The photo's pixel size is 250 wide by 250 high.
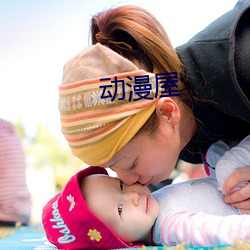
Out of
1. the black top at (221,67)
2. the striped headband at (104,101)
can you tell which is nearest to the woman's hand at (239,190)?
the black top at (221,67)

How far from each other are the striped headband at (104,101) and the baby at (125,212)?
10 centimetres

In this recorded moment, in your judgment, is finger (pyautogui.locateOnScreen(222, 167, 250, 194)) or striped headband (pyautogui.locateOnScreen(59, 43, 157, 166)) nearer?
striped headband (pyautogui.locateOnScreen(59, 43, 157, 166))

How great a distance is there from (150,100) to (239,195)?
31 centimetres

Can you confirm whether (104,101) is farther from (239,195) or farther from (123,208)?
(239,195)

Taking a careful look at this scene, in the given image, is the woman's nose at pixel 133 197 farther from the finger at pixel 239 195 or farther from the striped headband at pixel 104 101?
the finger at pixel 239 195

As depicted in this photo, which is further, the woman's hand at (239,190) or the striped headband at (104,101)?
the woman's hand at (239,190)

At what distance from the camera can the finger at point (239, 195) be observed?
1.09 metres

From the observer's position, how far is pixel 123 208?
3.39 feet

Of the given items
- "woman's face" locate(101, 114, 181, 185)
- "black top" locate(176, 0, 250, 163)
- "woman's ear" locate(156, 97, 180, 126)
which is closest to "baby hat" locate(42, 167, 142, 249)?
"woman's face" locate(101, 114, 181, 185)

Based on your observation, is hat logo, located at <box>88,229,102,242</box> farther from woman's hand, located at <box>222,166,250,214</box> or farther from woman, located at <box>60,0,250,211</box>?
woman's hand, located at <box>222,166,250,214</box>

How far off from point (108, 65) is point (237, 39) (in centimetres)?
30

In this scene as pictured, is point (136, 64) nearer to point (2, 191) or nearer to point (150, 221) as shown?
point (150, 221)

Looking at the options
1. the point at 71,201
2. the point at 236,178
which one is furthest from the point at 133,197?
the point at 236,178

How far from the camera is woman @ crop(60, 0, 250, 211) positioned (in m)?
0.99
